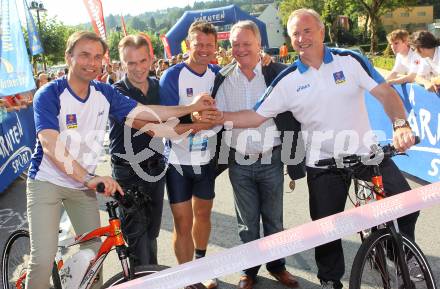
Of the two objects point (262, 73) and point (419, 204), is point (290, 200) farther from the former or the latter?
point (419, 204)

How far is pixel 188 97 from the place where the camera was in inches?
157

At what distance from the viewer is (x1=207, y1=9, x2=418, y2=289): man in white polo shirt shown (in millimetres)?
3436

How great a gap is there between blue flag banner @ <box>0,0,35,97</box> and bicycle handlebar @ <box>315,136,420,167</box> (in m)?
6.47

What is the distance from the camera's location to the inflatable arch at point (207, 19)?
2489cm

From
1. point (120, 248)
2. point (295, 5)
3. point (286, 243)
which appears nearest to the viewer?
point (286, 243)

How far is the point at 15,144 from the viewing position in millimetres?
8664

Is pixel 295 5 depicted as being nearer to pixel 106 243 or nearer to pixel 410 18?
pixel 410 18

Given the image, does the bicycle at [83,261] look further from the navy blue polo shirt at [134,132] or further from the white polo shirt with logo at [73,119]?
the navy blue polo shirt at [134,132]

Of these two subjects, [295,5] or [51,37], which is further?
[295,5]

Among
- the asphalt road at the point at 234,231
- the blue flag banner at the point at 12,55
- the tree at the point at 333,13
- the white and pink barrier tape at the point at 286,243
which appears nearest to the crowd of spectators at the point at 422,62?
the asphalt road at the point at 234,231

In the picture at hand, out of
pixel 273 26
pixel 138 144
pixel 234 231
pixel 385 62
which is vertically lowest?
pixel 385 62

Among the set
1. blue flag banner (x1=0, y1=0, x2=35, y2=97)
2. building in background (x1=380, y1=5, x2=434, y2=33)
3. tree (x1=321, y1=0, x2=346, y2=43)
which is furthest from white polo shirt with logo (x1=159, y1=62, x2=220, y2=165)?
building in background (x1=380, y1=5, x2=434, y2=33)

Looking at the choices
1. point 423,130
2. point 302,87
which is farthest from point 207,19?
point 302,87

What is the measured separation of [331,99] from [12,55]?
6.73 metres
